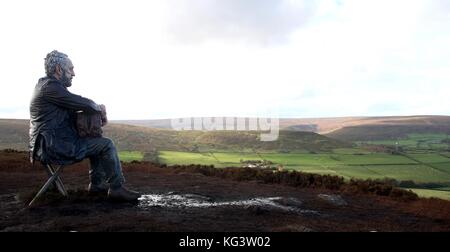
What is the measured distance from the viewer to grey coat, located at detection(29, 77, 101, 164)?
11.4 m

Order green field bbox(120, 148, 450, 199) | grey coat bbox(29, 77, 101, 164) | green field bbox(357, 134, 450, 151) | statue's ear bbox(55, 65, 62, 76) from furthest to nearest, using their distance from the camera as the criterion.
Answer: green field bbox(357, 134, 450, 151) → green field bbox(120, 148, 450, 199) → statue's ear bbox(55, 65, 62, 76) → grey coat bbox(29, 77, 101, 164)

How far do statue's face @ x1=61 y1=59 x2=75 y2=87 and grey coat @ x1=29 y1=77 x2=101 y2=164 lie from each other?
0.20 meters

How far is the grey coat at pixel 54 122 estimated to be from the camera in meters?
11.4

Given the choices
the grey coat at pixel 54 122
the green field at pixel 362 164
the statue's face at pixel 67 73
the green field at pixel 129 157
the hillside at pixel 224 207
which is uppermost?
the statue's face at pixel 67 73

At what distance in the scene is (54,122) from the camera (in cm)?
1151

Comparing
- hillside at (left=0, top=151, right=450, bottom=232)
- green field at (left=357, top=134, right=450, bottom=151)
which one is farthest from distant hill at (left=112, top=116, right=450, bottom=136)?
hillside at (left=0, top=151, right=450, bottom=232)

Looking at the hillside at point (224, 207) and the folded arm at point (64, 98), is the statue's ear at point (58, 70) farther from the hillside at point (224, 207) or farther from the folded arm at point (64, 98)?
the hillside at point (224, 207)

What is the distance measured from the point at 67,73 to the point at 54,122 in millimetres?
1228

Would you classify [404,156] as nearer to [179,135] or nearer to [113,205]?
[179,135]

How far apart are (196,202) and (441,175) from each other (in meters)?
32.0

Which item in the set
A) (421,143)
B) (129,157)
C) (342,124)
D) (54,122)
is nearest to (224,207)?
(54,122)

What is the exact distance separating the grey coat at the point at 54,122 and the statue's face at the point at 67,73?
0.20 meters

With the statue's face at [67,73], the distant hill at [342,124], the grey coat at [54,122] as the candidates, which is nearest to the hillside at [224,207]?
the grey coat at [54,122]

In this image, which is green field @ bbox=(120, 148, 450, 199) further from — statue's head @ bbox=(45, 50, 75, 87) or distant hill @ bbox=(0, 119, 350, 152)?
statue's head @ bbox=(45, 50, 75, 87)
